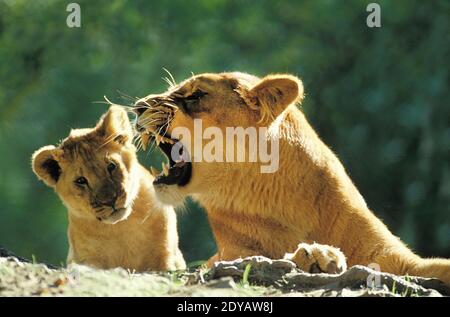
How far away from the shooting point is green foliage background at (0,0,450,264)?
31.8 ft

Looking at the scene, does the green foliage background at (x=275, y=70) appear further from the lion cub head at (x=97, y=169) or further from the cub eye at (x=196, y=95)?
the cub eye at (x=196, y=95)

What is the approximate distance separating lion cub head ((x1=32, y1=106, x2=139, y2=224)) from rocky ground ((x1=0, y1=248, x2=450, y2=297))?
1172mm

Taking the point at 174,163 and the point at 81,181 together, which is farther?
the point at 81,181

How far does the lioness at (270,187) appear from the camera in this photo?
467 cm

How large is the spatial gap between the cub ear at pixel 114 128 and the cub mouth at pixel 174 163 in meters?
0.68

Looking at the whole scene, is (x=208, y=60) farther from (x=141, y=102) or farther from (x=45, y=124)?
(x=141, y=102)

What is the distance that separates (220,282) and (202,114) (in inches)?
55.5

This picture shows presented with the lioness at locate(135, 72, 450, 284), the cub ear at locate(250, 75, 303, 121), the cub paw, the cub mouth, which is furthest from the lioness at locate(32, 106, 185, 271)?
the cub paw

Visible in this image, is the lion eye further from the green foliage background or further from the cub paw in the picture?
the green foliage background

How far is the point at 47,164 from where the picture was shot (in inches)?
217

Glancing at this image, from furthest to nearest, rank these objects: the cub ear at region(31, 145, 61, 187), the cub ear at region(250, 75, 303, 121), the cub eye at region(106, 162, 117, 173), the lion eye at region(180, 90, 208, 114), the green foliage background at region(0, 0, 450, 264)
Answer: the green foliage background at region(0, 0, 450, 264), the cub ear at region(31, 145, 61, 187), the cub eye at region(106, 162, 117, 173), the lion eye at region(180, 90, 208, 114), the cub ear at region(250, 75, 303, 121)

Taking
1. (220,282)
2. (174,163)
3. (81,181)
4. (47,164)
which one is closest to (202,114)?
(174,163)

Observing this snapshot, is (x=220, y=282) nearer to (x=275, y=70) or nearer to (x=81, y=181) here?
(x=81, y=181)
